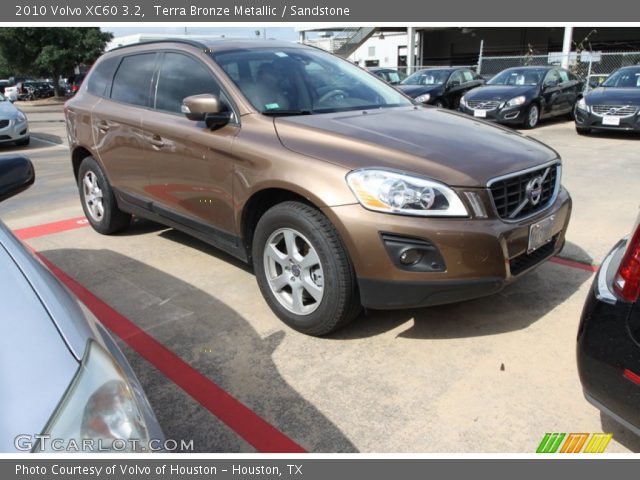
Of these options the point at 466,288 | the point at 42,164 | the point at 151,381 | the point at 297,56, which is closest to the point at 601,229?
the point at 466,288

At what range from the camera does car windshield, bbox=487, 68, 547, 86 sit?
1231 centimetres

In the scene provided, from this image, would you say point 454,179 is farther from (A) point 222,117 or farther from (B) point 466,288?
(A) point 222,117

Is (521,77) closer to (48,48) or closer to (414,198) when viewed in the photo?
(414,198)

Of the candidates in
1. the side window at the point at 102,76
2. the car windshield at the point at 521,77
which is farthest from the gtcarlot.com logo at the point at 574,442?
the car windshield at the point at 521,77

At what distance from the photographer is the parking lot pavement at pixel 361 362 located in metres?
2.37

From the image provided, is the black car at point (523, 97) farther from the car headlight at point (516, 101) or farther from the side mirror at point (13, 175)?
the side mirror at point (13, 175)

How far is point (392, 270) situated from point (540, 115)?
440 inches

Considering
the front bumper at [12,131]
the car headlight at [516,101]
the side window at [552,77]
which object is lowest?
the front bumper at [12,131]

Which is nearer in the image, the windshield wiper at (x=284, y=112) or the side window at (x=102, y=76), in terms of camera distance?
the windshield wiper at (x=284, y=112)

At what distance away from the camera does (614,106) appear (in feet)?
33.5

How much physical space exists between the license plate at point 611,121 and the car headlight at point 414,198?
9.21 metres

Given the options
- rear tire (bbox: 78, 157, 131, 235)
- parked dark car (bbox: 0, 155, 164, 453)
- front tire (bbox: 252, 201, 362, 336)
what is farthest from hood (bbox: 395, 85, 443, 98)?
parked dark car (bbox: 0, 155, 164, 453)

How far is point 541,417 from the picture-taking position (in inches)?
95.3

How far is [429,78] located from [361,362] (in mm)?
13030
